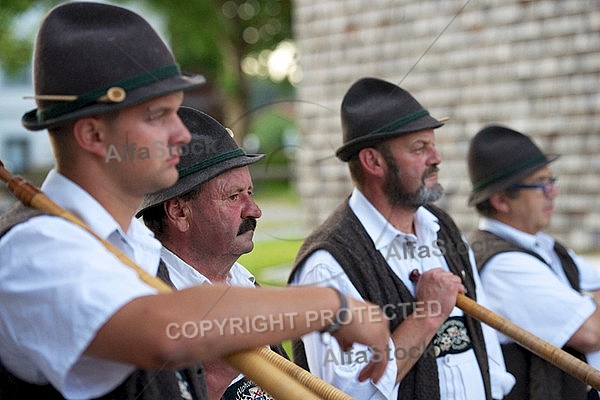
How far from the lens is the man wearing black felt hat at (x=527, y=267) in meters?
3.38

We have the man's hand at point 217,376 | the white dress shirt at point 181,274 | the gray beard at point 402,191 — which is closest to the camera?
the man's hand at point 217,376

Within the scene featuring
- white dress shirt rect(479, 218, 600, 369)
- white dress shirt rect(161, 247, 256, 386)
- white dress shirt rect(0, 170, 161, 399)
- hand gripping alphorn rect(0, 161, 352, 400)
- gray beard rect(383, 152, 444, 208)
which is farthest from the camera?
white dress shirt rect(479, 218, 600, 369)

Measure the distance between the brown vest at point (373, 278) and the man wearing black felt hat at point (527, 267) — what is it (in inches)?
17.3

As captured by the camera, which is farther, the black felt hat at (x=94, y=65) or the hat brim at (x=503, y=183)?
the hat brim at (x=503, y=183)

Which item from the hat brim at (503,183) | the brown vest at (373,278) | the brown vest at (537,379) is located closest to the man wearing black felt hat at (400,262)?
the brown vest at (373,278)

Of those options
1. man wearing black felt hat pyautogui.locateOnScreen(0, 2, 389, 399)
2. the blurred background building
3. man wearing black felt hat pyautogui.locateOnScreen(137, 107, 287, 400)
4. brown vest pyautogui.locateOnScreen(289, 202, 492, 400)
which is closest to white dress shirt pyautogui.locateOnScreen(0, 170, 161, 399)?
man wearing black felt hat pyautogui.locateOnScreen(0, 2, 389, 399)

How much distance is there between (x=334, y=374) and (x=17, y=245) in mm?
1407

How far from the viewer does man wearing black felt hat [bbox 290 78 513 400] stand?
9.01 ft

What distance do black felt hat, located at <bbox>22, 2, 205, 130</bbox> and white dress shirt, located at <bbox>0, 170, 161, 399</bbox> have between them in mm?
237

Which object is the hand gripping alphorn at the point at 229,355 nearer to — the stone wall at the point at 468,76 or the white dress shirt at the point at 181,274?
the white dress shirt at the point at 181,274

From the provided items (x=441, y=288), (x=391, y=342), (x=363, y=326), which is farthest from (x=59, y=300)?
(x=441, y=288)

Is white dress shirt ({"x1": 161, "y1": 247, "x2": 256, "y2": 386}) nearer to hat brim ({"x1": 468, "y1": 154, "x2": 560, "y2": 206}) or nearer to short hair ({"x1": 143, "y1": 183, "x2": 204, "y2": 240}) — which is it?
short hair ({"x1": 143, "y1": 183, "x2": 204, "y2": 240})

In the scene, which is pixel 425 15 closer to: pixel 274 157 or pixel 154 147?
pixel 274 157

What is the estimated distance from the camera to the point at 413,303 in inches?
112
